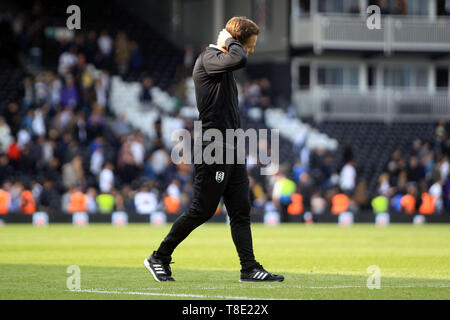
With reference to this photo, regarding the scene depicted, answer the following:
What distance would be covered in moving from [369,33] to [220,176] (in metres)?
36.8

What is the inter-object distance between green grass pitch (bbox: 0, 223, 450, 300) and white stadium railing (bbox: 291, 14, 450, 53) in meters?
20.8

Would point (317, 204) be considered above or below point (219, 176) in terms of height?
below

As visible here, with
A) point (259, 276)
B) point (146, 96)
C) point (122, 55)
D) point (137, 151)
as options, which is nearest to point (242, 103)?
point (146, 96)

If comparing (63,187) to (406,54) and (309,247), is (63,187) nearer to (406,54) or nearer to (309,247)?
(309,247)

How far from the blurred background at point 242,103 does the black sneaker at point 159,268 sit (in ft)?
63.4

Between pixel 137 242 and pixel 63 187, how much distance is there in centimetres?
1127

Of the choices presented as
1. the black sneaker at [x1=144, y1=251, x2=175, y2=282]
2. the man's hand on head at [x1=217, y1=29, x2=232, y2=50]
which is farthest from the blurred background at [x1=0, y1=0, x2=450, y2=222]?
the man's hand on head at [x1=217, y1=29, x2=232, y2=50]

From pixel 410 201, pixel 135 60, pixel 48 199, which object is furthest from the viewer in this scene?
pixel 135 60

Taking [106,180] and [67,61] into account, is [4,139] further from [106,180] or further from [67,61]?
[67,61]

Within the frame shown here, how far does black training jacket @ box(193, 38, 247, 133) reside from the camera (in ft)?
37.6

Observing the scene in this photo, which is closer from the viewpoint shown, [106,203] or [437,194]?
[106,203]

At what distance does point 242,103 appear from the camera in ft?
135

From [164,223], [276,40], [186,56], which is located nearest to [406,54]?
[276,40]

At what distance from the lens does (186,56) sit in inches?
1654
